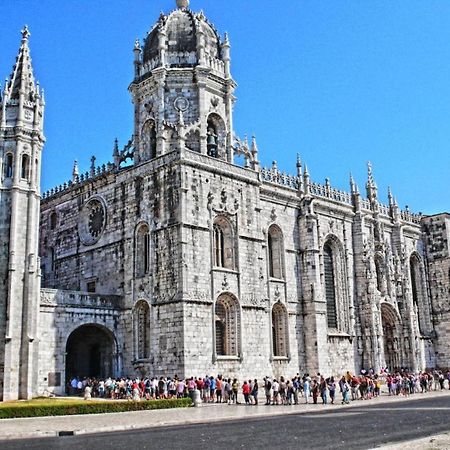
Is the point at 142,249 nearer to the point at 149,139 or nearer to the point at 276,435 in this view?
the point at 149,139

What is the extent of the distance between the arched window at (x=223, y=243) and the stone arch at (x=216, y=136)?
4.99 metres

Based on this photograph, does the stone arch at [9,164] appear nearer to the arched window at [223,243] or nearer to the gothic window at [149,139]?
the gothic window at [149,139]

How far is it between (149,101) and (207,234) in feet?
35.1

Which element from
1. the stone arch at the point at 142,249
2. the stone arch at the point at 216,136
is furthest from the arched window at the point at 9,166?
the stone arch at the point at 216,136

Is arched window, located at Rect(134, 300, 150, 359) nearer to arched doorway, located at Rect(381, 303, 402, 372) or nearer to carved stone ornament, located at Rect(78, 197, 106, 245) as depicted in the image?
carved stone ornament, located at Rect(78, 197, 106, 245)

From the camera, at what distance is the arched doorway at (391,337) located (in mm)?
51406

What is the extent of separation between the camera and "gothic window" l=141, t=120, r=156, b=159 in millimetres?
40781

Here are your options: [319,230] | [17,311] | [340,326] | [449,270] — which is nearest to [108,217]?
[17,311]

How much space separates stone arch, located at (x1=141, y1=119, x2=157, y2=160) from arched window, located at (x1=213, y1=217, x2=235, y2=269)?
262 inches

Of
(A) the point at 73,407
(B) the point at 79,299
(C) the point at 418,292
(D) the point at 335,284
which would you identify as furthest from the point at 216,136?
(C) the point at 418,292

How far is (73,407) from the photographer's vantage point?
2573 centimetres

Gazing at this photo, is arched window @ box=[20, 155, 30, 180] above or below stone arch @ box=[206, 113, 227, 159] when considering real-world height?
below

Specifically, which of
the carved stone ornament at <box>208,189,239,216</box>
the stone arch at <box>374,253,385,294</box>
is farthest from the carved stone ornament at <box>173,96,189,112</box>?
the stone arch at <box>374,253,385,294</box>

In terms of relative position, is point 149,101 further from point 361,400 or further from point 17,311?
point 361,400
